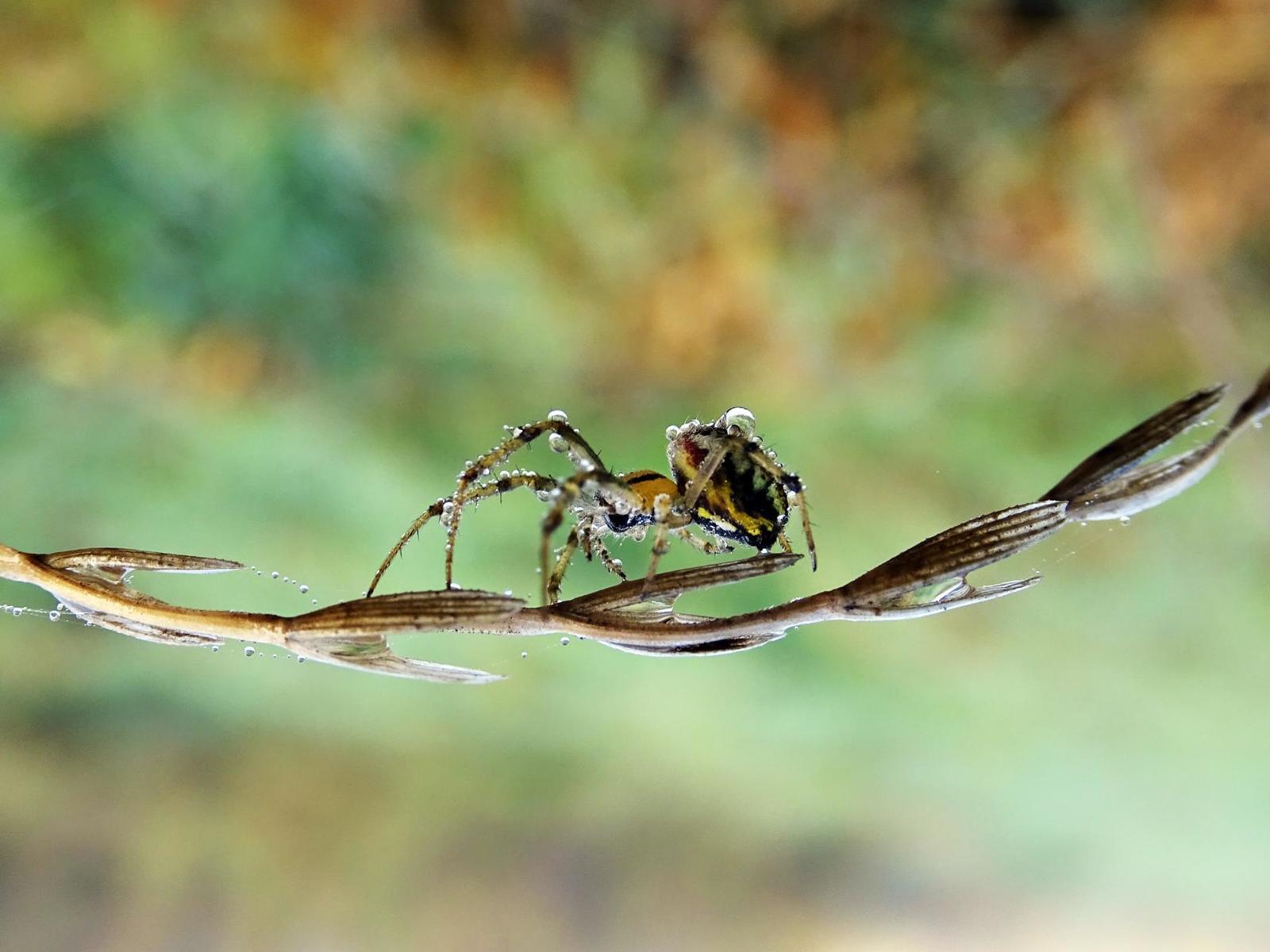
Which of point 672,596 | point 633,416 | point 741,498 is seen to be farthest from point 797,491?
point 633,416

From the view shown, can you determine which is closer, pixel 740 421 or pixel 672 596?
pixel 672 596

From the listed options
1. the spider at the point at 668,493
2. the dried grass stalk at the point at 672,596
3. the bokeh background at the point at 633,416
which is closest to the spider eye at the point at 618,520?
the spider at the point at 668,493

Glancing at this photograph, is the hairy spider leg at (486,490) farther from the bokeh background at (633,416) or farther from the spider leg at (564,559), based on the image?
the bokeh background at (633,416)

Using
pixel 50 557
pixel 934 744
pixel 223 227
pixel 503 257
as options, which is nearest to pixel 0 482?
pixel 223 227

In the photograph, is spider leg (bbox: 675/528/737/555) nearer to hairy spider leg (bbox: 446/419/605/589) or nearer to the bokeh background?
hairy spider leg (bbox: 446/419/605/589)

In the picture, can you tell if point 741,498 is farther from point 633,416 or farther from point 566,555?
point 633,416

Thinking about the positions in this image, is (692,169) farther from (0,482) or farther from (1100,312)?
(0,482)
